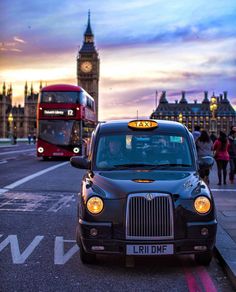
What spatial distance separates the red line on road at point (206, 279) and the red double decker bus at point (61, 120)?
22068mm

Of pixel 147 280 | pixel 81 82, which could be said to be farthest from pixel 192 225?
pixel 81 82

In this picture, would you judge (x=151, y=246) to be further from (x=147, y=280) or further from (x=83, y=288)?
(x=83, y=288)

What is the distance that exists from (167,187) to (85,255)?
4.35 feet

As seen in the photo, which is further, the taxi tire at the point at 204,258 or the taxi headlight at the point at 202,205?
the taxi tire at the point at 204,258

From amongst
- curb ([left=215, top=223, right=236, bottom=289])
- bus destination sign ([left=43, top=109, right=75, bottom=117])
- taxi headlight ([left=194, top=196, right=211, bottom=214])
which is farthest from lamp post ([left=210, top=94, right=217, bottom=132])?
taxi headlight ([left=194, top=196, right=211, bottom=214])

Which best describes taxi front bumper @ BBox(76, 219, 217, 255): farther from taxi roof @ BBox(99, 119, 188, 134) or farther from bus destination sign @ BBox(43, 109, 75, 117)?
bus destination sign @ BBox(43, 109, 75, 117)

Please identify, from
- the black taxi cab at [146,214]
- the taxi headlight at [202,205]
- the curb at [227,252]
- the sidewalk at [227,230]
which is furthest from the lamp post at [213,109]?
the taxi headlight at [202,205]

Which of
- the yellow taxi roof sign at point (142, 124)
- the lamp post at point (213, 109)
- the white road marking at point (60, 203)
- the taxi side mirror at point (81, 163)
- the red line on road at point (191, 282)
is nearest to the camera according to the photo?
the red line on road at point (191, 282)

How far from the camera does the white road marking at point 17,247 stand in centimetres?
626

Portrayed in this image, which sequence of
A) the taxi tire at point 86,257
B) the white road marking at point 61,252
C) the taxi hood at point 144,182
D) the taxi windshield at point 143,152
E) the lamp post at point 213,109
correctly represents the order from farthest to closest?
the lamp post at point 213,109 → the taxi windshield at point 143,152 → the white road marking at point 61,252 → the taxi tire at point 86,257 → the taxi hood at point 144,182

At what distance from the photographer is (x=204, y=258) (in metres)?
5.86

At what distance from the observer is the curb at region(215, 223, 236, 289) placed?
17.9 ft

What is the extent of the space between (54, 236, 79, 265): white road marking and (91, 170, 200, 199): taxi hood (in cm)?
109

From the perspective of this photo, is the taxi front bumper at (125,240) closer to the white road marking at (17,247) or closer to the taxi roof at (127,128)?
the white road marking at (17,247)
